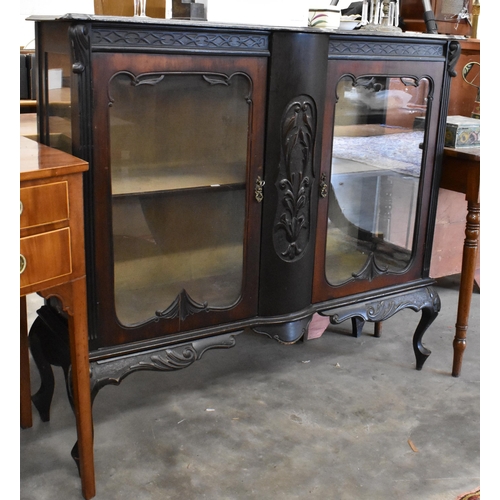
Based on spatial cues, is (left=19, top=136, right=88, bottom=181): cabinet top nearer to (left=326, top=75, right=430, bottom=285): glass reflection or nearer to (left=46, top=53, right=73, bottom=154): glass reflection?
(left=46, top=53, right=73, bottom=154): glass reflection

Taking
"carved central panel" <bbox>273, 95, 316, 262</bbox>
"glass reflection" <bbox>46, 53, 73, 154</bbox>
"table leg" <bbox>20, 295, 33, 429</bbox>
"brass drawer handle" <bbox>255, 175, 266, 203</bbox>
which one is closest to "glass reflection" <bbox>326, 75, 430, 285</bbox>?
"carved central panel" <bbox>273, 95, 316, 262</bbox>

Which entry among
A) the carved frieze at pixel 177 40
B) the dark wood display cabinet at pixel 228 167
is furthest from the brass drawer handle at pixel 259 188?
the carved frieze at pixel 177 40

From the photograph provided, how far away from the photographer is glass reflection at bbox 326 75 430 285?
A: 1853mm

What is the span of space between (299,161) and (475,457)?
3.17 feet

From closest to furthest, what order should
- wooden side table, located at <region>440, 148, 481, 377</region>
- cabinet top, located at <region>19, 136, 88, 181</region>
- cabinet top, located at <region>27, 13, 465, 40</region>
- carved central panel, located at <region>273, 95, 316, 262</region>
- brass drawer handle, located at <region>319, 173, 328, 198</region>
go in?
cabinet top, located at <region>19, 136, 88, 181</region>, cabinet top, located at <region>27, 13, 465, 40</region>, carved central panel, located at <region>273, 95, 316, 262</region>, brass drawer handle, located at <region>319, 173, 328, 198</region>, wooden side table, located at <region>440, 148, 481, 377</region>

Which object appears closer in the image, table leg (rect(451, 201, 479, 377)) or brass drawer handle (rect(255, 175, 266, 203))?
brass drawer handle (rect(255, 175, 266, 203))

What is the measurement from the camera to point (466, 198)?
2070 mm

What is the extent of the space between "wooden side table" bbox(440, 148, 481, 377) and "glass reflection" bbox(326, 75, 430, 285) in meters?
0.14

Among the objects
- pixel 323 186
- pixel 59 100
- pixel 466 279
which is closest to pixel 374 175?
pixel 323 186

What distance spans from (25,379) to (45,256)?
68 cm

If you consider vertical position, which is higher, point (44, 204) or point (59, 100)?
point (59, 100)

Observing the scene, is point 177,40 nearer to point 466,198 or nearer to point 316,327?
point 466,198

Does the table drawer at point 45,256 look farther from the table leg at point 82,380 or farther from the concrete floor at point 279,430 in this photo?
the concrete floor at point 279,430

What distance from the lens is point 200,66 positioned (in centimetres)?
152
